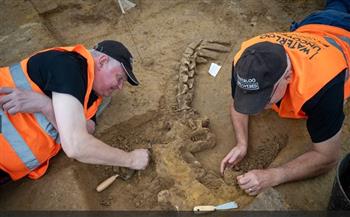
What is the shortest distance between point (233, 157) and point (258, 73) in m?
0.81

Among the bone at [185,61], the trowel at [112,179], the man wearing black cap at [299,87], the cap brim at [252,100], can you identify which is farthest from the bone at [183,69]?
the cap brim at [252,100]

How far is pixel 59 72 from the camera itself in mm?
2461

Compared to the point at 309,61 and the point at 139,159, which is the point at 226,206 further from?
the point at 309,61

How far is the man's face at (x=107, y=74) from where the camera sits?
2.67 m

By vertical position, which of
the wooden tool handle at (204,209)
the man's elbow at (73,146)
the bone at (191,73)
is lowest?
the wooden tool handle at (204,209)

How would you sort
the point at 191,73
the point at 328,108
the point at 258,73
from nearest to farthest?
the point at 258,73
the point at 328,108
the point at 191,73

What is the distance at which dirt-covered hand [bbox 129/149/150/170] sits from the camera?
111 inches

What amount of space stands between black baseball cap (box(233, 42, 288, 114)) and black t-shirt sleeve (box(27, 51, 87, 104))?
3.25 feet

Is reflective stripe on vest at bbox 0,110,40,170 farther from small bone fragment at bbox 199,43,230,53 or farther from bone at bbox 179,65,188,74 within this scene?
small bone fragment at bbox 199,43,230,53

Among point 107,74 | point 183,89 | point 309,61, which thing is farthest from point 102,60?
point 309,61

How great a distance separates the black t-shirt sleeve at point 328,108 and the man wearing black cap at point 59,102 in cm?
122

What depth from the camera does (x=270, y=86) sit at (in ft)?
7.65

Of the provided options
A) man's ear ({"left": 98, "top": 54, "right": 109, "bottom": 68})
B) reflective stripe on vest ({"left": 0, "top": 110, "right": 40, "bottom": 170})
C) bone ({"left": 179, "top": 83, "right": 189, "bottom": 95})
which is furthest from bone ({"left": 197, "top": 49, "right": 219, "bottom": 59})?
reflective stripe on vest ({"left": 0, "top": 110, "right": 40, "bottom": 170})

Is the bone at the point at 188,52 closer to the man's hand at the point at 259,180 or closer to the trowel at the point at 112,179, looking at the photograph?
the trowel at the point at 112,179
